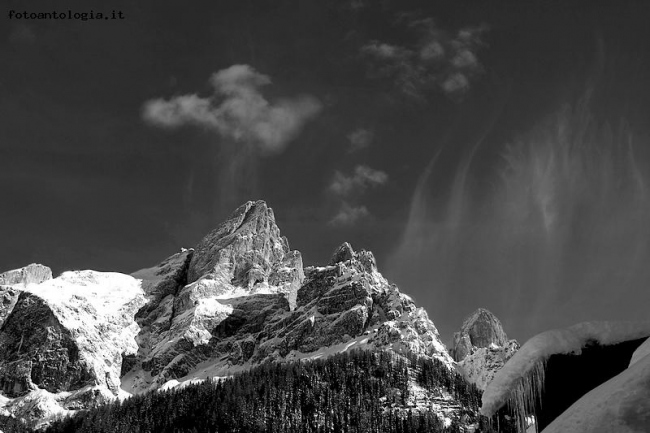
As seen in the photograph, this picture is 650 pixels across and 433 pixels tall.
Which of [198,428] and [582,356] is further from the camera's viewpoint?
[198,428]

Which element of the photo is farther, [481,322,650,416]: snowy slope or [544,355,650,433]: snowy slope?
[481,322,650,416]: snowy slope

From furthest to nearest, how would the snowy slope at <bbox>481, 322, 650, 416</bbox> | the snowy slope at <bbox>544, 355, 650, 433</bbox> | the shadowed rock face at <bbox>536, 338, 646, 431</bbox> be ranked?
1. the shadowed rock face at <bbox>536, 338, 646, 431</bbox>
2. the snowy slope at <bbox>481, 322, 650, 416</bbox>
3. the snowy slope at <bbox>544, 355, 650, 433</bbox>

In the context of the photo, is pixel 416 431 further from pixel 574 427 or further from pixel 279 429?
pixel 574 427

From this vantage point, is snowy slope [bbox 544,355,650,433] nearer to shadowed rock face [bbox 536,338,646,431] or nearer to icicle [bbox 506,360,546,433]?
icicle [bbox 506,360,546,433]

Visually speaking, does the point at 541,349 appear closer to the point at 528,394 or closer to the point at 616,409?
the point at 528,394

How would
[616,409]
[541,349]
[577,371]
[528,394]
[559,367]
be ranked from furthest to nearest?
[577,371] < [559,367] < [541,349] < [528,394] < [616,409]

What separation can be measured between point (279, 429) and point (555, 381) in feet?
656

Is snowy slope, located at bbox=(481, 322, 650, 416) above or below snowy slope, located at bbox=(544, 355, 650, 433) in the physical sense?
above

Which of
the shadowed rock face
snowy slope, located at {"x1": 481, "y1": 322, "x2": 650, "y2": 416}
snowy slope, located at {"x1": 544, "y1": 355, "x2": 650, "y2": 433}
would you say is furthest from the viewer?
the shadowed rock face

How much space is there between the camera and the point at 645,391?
4.46 m

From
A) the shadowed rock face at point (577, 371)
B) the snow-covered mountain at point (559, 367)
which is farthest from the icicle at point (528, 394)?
the shadowed rock face at point (577, 371)

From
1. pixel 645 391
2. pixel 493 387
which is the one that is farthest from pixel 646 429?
pixel 493 387

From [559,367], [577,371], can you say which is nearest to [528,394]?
→ [559,367]

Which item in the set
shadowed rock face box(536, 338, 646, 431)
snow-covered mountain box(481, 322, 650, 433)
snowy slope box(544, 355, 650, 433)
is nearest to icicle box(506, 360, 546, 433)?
snow-covered mountain box(481, 322, 650, 433)
